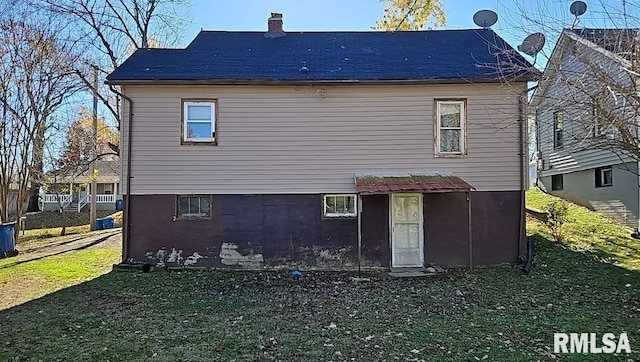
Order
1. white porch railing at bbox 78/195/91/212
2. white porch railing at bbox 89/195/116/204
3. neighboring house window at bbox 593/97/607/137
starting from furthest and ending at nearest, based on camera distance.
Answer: white porch railing at bbox 89/195/116/204 → white porch railing at bbox 78/195/91/212 → neighboring house window at bbox 593/97/607/137

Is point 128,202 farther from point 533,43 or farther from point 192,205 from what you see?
point 533,43

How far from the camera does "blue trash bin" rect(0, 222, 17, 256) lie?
12328mm

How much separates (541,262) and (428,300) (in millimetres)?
3984

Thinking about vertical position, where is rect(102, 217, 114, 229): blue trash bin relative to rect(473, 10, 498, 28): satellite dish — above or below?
Result: below

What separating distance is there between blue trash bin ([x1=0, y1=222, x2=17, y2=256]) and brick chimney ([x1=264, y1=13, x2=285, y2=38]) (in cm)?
939

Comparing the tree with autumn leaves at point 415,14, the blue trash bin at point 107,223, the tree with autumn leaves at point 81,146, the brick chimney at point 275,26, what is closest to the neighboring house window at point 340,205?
the brick chimney at point 275,26

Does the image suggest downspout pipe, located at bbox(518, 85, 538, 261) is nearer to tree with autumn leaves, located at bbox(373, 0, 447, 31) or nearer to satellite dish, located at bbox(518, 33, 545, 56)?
satellite dish, located at bbox(518, 33, 545, 56)

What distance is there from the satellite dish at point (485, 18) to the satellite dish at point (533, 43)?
5561 millimetres


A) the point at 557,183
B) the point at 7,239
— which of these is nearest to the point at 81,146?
the point at 7,239

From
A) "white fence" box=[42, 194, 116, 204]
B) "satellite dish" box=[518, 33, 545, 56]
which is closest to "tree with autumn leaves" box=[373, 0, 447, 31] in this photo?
"satellite dish" box=[518, 33, 545, 56]

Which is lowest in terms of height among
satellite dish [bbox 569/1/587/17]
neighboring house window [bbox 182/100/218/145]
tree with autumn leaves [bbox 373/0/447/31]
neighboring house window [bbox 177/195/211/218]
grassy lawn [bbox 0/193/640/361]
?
grassy lawn [bbox 0/193/640/361]

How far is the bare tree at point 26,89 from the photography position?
48.0 feet

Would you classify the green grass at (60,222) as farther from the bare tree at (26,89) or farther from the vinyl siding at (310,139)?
the vinyl siding at (310,139)

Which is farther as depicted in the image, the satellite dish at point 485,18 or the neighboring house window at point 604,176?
the satellite dish at point 485,18
